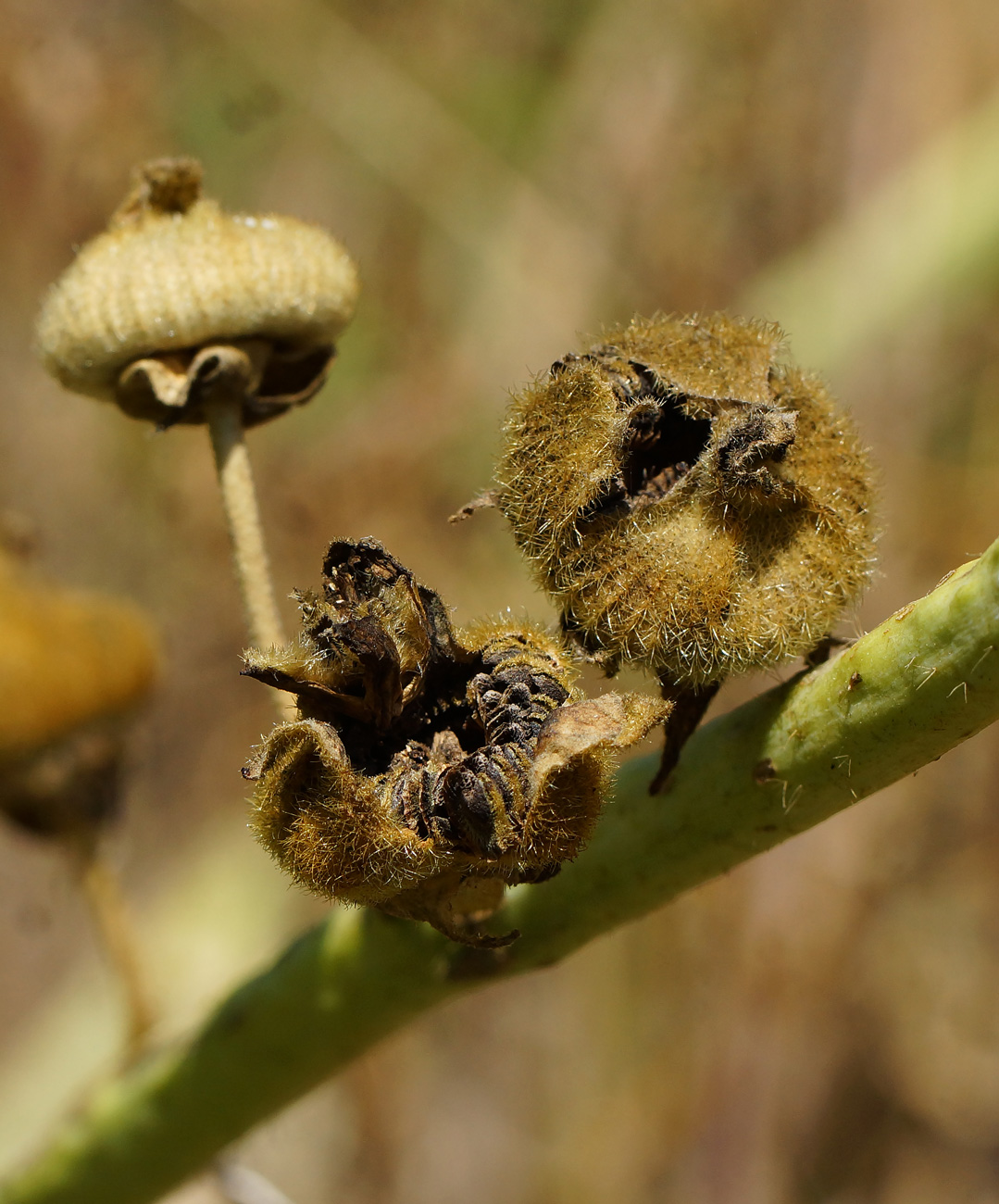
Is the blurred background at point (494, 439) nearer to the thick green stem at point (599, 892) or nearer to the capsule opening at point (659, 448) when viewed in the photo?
the thick green stem at point (599, 892)

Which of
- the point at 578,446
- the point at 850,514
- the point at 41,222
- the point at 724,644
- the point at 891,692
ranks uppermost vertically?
the point at 41,222

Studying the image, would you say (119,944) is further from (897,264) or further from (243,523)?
(897,264)

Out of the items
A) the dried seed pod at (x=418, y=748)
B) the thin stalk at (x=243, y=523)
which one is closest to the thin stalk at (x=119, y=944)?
the thin stalk at (x=243, y=523)

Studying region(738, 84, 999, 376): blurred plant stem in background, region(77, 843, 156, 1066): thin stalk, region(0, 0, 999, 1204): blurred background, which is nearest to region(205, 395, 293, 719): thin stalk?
region(77, 843, 156, 1066): thin stalk

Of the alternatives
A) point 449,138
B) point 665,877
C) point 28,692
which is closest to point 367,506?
point 449,138

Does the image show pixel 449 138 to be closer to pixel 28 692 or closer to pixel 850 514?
pixel 28 692

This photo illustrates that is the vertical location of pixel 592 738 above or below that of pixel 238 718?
below
